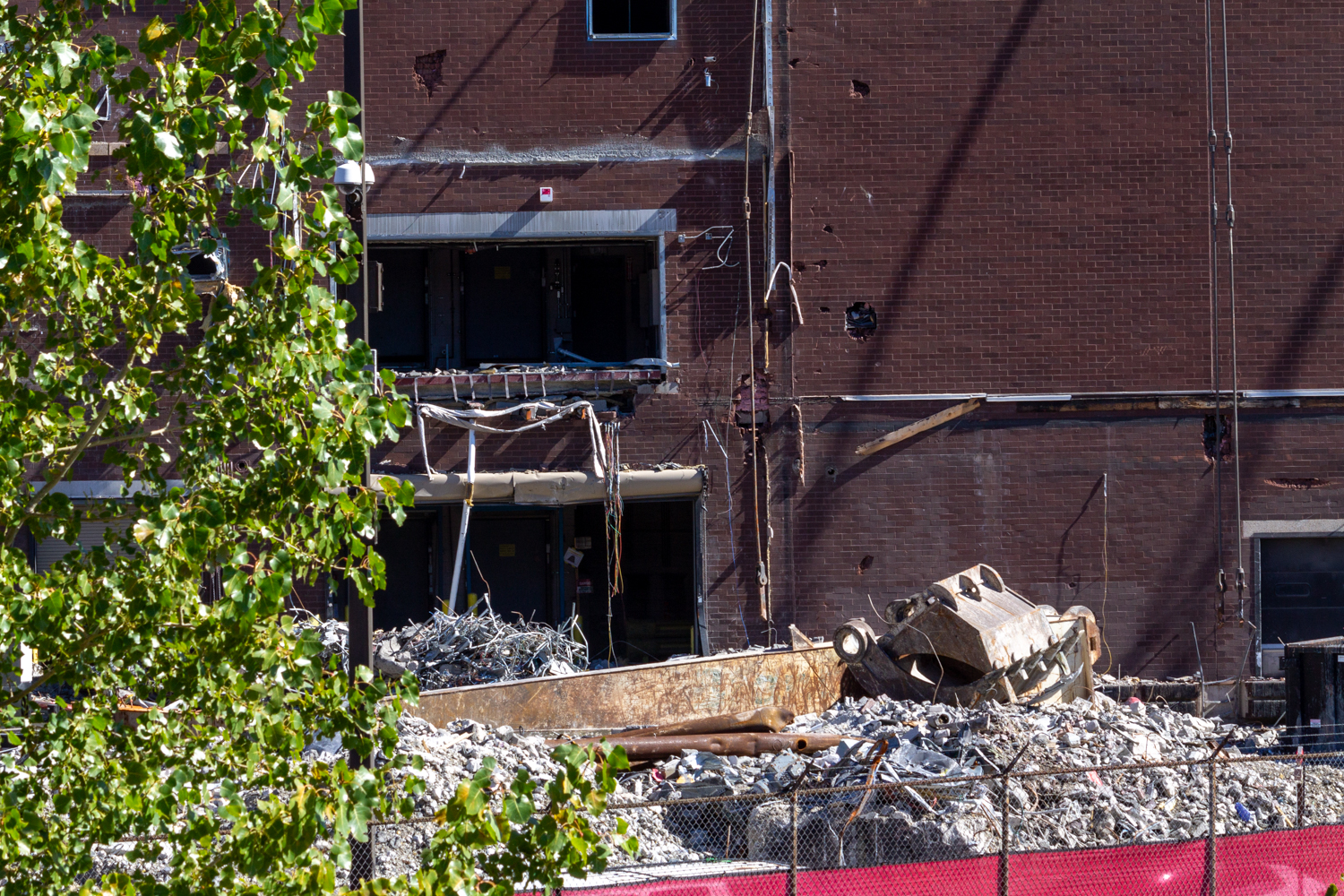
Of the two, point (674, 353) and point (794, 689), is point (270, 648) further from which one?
point (674, 353)

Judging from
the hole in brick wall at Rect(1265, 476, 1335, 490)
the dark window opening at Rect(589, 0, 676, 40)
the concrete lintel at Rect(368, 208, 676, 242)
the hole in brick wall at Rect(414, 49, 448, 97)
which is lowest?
the hole in brick wall at Rect(1265, 476, 1335, 490)

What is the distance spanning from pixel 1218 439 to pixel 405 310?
429 inches

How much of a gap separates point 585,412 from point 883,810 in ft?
26.1

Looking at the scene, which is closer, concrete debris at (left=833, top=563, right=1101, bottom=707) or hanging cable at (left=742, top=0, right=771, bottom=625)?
concrete debris at (left=833, top=563, right=1101, bottom=707)

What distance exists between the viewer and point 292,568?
13.4 feet

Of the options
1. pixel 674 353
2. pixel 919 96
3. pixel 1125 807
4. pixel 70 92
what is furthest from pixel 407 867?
pixel 919 96

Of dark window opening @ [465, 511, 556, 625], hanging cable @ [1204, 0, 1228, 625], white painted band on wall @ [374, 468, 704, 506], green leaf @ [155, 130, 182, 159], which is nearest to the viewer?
green leaf @ [155, 130, 182, 159]

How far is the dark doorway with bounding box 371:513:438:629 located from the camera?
1811cm

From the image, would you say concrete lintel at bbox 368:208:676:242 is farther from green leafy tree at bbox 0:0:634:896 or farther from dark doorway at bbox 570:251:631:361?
green leafy tree at bbox 0:0:634:896

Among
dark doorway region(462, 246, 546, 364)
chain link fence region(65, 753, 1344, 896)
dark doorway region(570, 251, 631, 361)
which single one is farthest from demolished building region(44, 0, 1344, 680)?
chain link fence region(65, 753, 1344, 896)

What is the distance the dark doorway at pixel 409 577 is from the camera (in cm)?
1811

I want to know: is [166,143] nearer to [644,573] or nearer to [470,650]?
[470,650]

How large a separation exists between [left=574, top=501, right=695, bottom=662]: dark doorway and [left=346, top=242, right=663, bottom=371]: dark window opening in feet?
7.29

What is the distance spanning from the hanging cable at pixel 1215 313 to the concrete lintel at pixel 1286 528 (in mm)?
384
